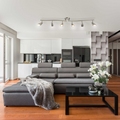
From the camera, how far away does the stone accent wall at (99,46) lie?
17.3ft

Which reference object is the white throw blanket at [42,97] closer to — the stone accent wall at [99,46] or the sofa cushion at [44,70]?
the sofa cushion at [44,70]

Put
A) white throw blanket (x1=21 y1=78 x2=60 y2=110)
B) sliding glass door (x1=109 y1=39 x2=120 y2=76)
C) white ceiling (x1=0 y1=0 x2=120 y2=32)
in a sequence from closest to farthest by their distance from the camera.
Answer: white throw blanket (x1=21 y1=78 x2=60 y2=110) → white ceiling (x1=0 y1=0 x2=120 y2=32) → sliding glass door (x1=109 y1=39 x2=120 y2=76)

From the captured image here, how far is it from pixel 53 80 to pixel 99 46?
11.0 feet

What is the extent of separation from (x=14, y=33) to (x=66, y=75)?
368 cm

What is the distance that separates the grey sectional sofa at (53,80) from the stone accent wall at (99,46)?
6.23 ft

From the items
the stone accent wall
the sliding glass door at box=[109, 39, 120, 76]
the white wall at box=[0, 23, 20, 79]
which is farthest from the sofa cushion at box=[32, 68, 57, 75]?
the sliding glass door at box=[109, 39, 120, 76]

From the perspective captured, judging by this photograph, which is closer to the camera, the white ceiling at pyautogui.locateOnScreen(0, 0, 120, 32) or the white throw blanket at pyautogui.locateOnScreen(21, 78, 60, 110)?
the white throw blanket at pyautogui.locateOnScreen(21, 78, 60, 110)

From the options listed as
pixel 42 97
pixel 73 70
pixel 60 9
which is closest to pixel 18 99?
pixel 42 97

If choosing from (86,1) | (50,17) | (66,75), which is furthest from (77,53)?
(86,1)

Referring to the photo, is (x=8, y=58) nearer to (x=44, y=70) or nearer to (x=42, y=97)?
(x=44, y=70)

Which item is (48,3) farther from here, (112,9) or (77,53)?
(77,53)

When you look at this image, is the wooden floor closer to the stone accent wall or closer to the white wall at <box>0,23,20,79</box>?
the white wall at <box>0,23,20,79</box>

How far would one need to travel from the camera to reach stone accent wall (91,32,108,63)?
5285mm

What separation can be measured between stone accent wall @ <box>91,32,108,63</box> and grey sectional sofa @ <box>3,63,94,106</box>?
1.90 metres
